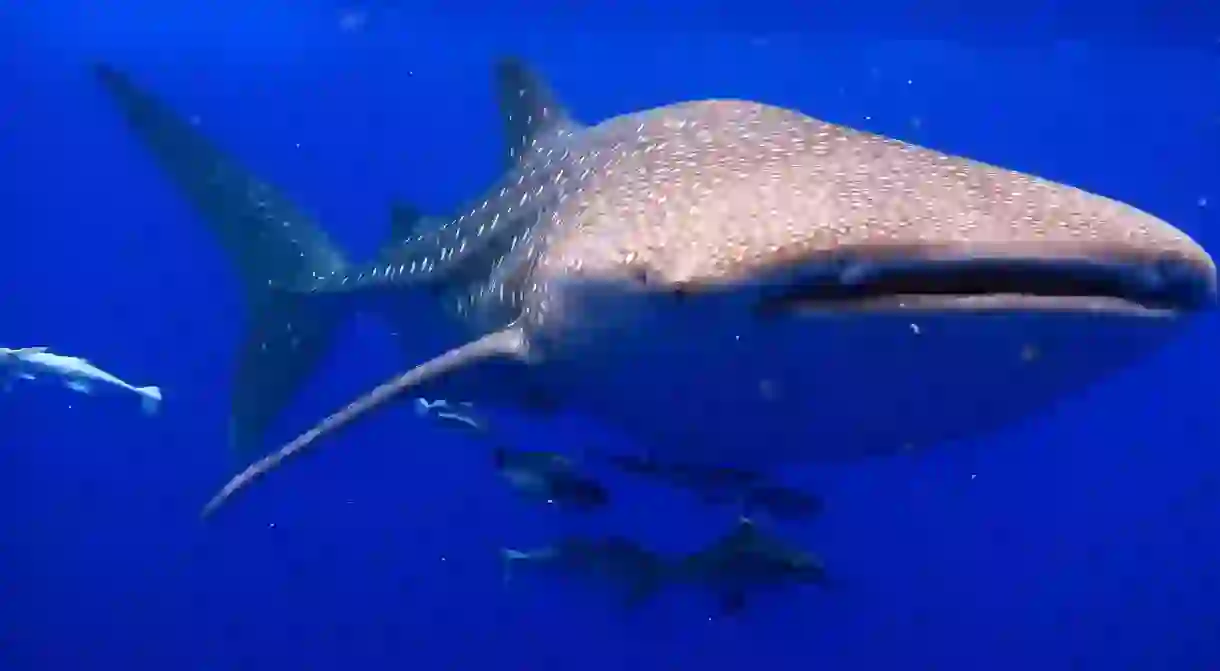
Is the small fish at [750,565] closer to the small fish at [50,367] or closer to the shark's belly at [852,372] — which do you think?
the shark's belly at [852,372]

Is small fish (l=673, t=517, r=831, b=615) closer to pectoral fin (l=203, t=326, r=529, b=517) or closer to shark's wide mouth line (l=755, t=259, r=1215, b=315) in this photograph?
pectoral fin (l=203, t=326, r=529, b=517)

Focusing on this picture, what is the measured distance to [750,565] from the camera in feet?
17.9

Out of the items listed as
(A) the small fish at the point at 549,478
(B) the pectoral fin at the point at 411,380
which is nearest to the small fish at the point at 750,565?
(A) the small fish at the point at 549,478

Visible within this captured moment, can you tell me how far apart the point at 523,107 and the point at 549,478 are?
1694 mm

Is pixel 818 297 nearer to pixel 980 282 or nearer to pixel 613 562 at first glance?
pixel 980 282

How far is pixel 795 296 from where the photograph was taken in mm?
2299

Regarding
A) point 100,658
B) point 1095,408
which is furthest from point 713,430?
point 1095,408

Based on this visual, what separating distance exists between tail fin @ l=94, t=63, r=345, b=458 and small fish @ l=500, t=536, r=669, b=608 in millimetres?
1516

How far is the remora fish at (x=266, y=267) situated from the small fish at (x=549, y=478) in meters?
0.68

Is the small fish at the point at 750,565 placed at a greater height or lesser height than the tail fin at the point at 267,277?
lesser

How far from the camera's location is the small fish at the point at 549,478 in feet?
18.0

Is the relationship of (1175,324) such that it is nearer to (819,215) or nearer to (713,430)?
(819,215)

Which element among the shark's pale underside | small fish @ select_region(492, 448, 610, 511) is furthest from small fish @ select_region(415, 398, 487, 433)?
the shark's pale underside

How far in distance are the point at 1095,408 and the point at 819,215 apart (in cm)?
1261
